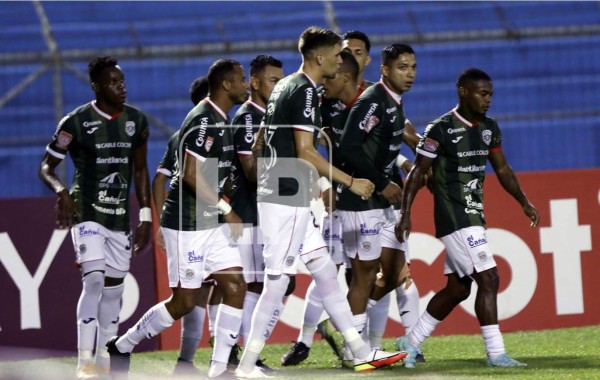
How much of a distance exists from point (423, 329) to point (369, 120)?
153 cm

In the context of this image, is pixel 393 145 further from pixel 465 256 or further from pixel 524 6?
pixel 524 6

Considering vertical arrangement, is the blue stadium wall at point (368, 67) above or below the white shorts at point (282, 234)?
above

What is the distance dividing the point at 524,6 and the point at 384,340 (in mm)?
7426

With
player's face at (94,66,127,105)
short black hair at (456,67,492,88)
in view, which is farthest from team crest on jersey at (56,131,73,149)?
short black hair at (456,67,492,88)

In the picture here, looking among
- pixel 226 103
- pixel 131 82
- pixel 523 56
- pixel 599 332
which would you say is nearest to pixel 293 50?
pixel 131 82

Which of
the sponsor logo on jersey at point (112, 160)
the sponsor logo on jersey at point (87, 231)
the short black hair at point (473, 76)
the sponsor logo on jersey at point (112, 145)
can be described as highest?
the short black hair at point (473, 76)

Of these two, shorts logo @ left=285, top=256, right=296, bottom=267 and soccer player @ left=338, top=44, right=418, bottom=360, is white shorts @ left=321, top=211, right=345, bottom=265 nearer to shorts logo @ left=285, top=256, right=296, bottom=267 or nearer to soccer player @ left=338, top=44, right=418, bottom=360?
soccer player @ left=338, top=44, right=418, bottom=360

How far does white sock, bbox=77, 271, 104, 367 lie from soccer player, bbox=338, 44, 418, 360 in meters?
1.78

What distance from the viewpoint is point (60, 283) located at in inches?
424

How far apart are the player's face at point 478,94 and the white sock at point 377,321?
5.66ft

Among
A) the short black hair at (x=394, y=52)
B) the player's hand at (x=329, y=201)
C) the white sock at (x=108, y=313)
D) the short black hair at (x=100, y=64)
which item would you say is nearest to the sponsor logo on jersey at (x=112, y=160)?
the short black hair at (x=100, y=64)

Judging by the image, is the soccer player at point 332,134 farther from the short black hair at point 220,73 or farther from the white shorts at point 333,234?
the short black hair at point 220,73

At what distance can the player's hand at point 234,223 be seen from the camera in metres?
7.64

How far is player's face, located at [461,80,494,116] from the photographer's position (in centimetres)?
815
